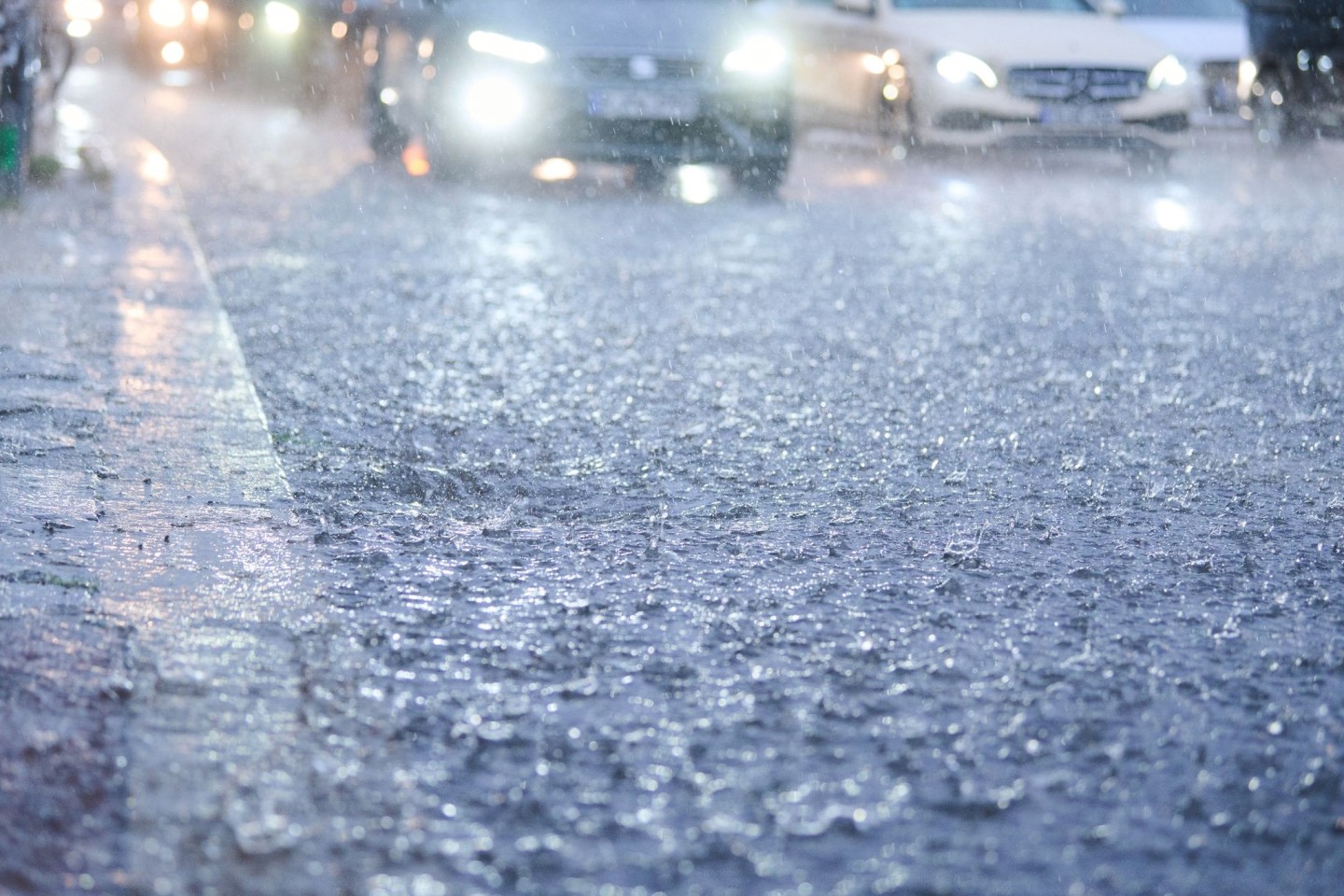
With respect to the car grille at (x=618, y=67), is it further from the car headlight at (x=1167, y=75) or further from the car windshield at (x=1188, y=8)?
the car windshield at (x=1188, y=8)

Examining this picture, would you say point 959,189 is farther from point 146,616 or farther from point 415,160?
point 146,616

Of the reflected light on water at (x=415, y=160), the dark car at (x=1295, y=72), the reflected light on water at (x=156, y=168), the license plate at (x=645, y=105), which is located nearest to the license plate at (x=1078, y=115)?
the dark car at (x=1295, y=72)

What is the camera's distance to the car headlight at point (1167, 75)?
46.1 feet

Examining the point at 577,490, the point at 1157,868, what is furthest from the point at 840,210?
the point at 1157,868

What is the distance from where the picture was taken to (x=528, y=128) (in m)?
11.4

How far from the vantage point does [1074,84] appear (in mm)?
13898

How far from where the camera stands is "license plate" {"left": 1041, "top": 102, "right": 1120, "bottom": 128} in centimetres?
1382

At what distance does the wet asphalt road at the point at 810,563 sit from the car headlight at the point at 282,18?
1019cm

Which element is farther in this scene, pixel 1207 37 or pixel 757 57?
pixel 1207 37

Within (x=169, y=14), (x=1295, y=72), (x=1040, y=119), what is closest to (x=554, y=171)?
(x=1040, y=119)

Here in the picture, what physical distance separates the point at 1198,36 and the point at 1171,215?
6242 mm

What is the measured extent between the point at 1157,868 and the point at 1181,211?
30.7 feet

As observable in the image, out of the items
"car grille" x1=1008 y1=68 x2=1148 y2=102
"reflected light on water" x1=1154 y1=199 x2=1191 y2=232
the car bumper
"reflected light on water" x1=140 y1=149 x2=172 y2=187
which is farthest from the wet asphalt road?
"car grille" x1=1008 y1=68 x2=1148 y2=102

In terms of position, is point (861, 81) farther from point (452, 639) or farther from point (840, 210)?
point (452, 639)
